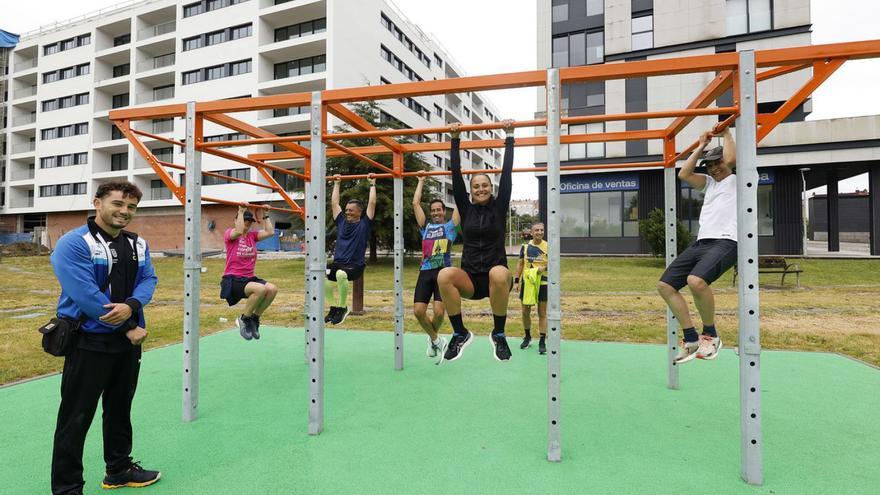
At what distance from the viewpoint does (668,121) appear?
853 inches

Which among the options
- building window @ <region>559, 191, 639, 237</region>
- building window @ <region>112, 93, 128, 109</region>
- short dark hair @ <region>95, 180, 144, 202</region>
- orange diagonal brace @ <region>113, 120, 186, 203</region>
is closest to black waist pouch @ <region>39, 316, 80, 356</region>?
short dark hair @ <region>95, 180, 144, 202</region>

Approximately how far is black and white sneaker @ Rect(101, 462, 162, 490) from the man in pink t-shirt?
97.8 inches

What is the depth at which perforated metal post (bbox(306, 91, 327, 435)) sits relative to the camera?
3207 mm

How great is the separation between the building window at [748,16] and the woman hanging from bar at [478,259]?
884 inches

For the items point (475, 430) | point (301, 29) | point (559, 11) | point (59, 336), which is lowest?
point (475, 430)

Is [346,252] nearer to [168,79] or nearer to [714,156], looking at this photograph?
[714,156]

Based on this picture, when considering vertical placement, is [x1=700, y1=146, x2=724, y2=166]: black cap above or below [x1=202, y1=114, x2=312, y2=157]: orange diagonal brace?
below

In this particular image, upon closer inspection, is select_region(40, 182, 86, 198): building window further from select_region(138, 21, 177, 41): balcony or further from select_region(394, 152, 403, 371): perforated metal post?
select_region(394, 152, 403, 371): perforated metal post

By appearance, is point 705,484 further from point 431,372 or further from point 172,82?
point 172,82

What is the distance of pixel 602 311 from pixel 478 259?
6.00 m

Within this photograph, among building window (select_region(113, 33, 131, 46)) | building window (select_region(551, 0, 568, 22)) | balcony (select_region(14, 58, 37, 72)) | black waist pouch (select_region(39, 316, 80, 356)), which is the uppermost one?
building window (select_region(113, 33, 131, 46))

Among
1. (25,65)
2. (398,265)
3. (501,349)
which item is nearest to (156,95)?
(25,65)

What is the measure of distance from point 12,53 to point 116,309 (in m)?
50.1

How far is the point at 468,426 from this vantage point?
328 centimetres
